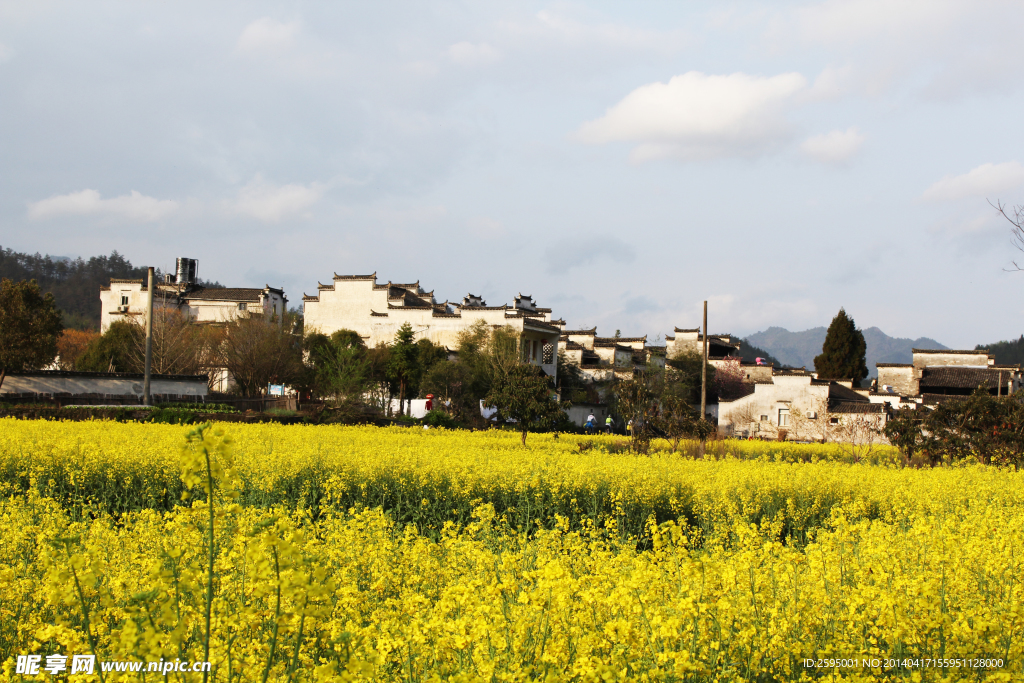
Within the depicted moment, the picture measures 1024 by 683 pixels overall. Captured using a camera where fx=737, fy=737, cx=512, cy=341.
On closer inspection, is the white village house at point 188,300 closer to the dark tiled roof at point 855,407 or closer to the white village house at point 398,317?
the white village house at point 398,317

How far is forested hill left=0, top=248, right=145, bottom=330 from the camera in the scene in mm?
62562

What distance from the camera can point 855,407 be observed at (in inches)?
1433

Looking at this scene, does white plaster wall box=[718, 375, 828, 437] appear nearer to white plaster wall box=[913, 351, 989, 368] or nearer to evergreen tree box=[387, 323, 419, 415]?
white plaster wall box=[913, 351, 989, 368]

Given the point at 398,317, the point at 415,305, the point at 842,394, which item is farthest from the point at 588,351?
the point at 842,394

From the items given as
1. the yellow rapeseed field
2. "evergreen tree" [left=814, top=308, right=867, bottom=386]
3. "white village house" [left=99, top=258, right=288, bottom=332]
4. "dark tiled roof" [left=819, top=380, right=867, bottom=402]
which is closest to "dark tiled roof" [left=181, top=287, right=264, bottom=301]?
"white village house" [left=99, top=258, right=288, bottom=332]

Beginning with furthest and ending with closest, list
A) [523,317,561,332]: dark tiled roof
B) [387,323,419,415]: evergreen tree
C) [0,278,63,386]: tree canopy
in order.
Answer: [523,317,561,332]: dark tiled roof → [387,323,419,415]: evergreen tree → [0,278,63,386]: tree canopy

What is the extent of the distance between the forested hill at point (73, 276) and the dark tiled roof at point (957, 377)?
197 feet

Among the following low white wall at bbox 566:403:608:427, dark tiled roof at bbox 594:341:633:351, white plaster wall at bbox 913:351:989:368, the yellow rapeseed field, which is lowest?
low white wall at bbox 566:403:608:427

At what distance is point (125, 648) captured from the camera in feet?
8.06

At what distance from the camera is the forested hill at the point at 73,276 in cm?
6256

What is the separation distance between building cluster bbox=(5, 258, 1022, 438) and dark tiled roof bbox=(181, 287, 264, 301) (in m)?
0.07

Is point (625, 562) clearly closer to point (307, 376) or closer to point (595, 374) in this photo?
A: point (307, 376)

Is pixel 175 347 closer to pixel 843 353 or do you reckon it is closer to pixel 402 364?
pixel 402 364

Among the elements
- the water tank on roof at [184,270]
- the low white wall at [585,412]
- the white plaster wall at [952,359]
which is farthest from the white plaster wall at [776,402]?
the water tank on roof at [184,270]
